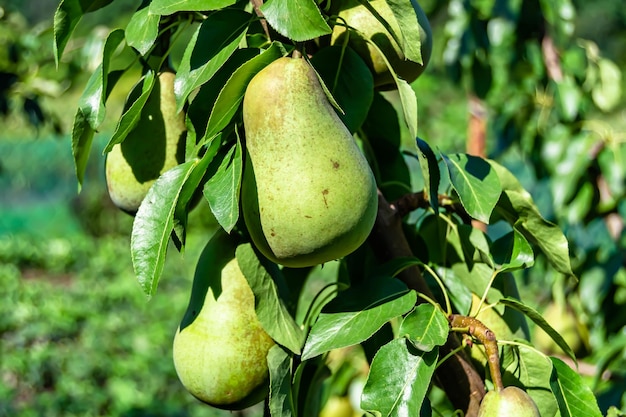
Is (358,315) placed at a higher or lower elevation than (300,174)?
lower

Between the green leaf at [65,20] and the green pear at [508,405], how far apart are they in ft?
1.75

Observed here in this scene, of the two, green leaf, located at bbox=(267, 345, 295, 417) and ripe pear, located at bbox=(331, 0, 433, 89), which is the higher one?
ripe pear, located at bbox=(331, 0, 433, 89)

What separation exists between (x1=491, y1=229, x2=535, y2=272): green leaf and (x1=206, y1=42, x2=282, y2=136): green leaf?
0.30 m

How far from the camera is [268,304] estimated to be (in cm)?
77

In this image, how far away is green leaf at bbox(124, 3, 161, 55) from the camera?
726 millimetres

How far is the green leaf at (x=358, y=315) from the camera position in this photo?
2.26 ft

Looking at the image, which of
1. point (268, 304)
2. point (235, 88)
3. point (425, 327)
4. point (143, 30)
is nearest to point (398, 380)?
point (425, 327)

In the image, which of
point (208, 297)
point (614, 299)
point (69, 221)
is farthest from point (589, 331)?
point (69, 221)

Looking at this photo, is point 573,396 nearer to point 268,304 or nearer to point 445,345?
point 445,345

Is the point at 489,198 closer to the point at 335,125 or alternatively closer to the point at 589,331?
the point at 335,125

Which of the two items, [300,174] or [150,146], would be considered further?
[150,146]

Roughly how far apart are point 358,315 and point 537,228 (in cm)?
22

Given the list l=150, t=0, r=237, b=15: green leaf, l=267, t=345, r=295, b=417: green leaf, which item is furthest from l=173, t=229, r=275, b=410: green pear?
l=150, t=0, r=237, b=15: green leaf

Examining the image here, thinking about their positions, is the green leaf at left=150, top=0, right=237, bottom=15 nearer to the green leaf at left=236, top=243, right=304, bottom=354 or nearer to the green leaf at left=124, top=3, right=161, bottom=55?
the green leaf at left=124, top=3, right=161, bottom=55
